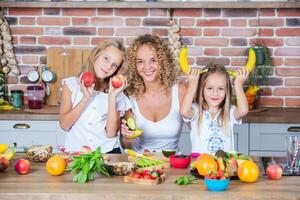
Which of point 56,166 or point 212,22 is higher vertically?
point 212,22

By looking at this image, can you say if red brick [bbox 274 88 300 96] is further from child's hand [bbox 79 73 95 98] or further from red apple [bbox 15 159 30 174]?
red apple [bbox 15 159 30 174]

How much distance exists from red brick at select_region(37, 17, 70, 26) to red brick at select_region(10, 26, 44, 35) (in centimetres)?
6

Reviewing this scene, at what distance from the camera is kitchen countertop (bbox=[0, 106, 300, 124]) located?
14.8ft

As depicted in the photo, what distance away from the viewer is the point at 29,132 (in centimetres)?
463

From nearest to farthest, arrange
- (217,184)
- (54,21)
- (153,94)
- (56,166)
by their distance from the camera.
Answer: (217,184) < (56,166) < (153,94) < (54,21)

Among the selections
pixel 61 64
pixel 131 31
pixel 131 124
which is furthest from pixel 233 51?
pixel 131 124

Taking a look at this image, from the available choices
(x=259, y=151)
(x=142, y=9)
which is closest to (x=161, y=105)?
(x=259, y=151)

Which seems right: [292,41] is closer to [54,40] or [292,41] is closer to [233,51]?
[233,51]

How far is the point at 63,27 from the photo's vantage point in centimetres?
510

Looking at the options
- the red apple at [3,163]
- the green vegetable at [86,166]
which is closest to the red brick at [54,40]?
the red apple at [3,163]

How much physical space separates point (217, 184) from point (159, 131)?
1.24 metres

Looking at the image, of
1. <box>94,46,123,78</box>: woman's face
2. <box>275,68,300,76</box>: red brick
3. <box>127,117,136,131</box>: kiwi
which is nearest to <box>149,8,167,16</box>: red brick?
<box>275,68,300,76</box>: red brick

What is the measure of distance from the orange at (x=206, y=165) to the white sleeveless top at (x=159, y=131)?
3.27 ft

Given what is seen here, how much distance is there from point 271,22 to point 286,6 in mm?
A: 193
